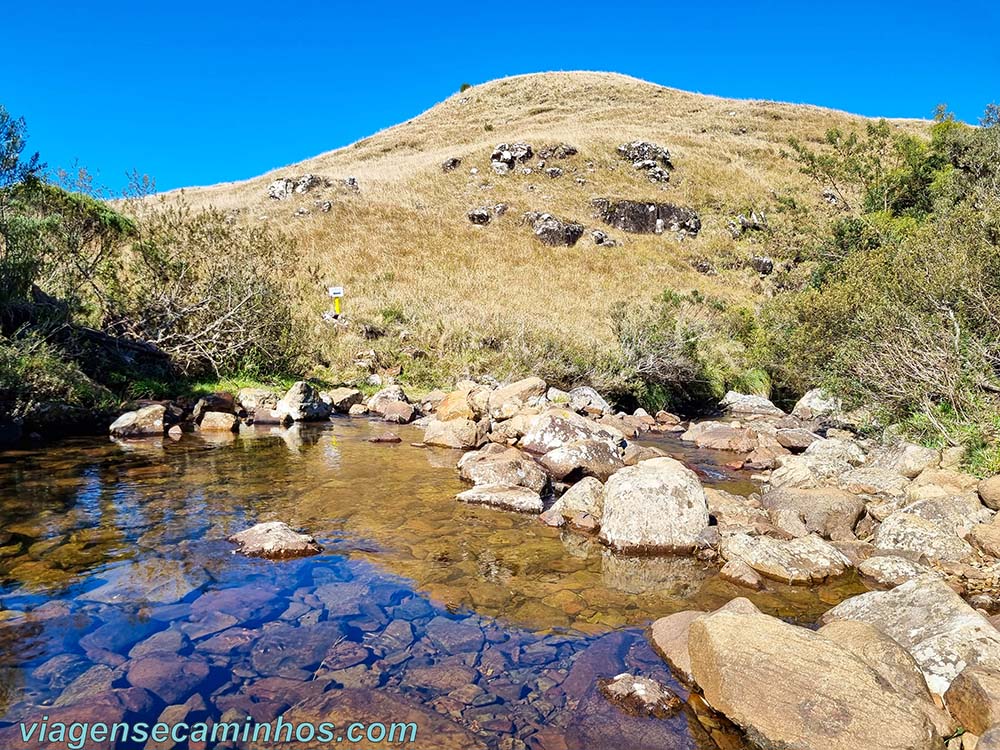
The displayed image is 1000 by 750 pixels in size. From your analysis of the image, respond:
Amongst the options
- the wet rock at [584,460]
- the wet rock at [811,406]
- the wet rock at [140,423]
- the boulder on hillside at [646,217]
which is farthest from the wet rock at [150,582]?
the boulder on hillside at [646,217]

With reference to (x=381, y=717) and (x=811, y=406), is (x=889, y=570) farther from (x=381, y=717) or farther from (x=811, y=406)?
(x=811, y=406)

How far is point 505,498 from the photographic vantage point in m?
9.53

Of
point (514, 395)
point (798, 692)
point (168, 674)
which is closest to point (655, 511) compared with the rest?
point (798, 692)

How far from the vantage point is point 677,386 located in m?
21.7

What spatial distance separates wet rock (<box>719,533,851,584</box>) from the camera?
7051mm

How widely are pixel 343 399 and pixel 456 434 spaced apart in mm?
5684

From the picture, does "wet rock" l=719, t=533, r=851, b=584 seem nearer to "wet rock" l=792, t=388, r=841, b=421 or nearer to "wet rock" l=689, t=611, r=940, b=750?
"wet rock" l=689, t=611, r=940, b=750

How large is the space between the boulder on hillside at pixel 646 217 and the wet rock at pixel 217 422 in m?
31.6

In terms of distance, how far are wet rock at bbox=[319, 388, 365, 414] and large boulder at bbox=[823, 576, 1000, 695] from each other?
48.2 ft

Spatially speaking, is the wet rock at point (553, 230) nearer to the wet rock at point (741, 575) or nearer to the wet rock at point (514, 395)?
the wet rock at point (514, 395)

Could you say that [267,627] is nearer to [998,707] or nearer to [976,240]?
[998,707]

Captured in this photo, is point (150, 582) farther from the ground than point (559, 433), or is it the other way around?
point (559, 433)

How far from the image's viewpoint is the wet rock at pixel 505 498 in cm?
934

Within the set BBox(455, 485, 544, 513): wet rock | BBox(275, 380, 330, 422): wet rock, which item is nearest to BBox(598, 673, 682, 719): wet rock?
BBox(455, 485, 544, 513): wet rock
